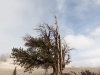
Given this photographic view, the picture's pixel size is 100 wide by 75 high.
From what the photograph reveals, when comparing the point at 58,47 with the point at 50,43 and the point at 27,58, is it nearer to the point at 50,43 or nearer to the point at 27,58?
the point at 50,43

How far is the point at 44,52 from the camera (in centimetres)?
2575

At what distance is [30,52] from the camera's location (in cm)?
2700

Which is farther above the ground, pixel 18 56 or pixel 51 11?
pixel 51 11

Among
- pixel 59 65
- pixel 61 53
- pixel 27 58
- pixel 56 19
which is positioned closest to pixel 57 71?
pixel 59 65

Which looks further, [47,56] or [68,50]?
[68,50]

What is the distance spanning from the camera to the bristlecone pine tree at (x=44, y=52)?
26.0 m

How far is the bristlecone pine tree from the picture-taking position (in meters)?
26.0

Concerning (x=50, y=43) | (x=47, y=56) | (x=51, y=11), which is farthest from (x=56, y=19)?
(x=47, y=56)

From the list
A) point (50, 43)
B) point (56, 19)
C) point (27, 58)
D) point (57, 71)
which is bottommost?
point (57, 71)

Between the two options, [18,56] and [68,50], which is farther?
[68,50]

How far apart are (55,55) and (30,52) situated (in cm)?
350

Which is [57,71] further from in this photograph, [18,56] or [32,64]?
[18,56]

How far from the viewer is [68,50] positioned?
96.0 feet

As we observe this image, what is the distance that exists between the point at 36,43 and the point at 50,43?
7.03ft
